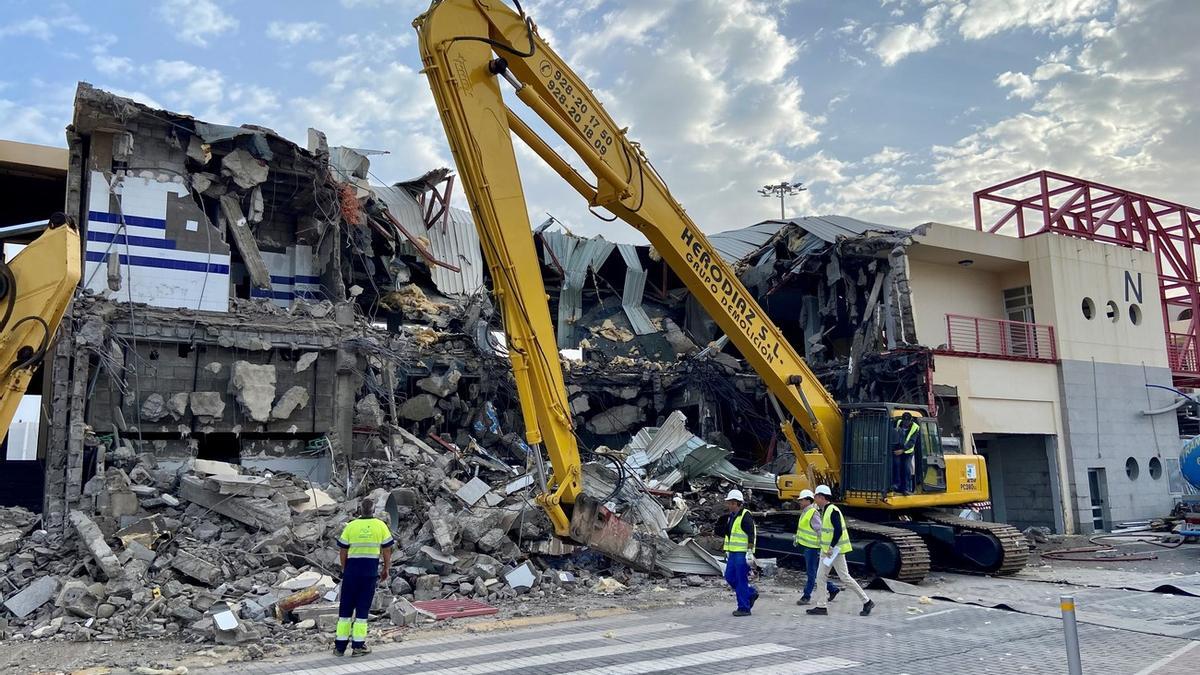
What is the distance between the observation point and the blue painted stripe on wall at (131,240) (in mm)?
15070

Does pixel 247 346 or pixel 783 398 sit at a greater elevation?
pixel 247 346

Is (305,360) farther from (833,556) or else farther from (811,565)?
(833,556)

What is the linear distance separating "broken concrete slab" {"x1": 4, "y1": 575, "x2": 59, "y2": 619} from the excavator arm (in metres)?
5.63

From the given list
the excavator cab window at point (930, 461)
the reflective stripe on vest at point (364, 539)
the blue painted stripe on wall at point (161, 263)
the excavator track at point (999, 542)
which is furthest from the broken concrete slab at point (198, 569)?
the excavator track at point (999, 542)

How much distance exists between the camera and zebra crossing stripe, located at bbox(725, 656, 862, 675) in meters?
7.06

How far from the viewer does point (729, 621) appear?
9.63 meters

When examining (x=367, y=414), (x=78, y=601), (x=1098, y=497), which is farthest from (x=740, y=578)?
(x=1098, y=497)

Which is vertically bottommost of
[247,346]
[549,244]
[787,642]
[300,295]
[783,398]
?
[787,642]

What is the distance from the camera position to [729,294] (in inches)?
515

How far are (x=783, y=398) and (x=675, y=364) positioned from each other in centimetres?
911

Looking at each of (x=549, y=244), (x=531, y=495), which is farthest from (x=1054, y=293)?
(x=531, y=495)

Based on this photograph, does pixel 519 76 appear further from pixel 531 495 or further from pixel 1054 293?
pixel 1054 293

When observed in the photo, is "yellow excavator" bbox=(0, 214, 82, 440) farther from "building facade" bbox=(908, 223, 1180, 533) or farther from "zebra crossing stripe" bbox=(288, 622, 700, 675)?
"building facade" bbox=(908, 223, 1180, 533)

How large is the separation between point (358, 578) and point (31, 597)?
4.53m
